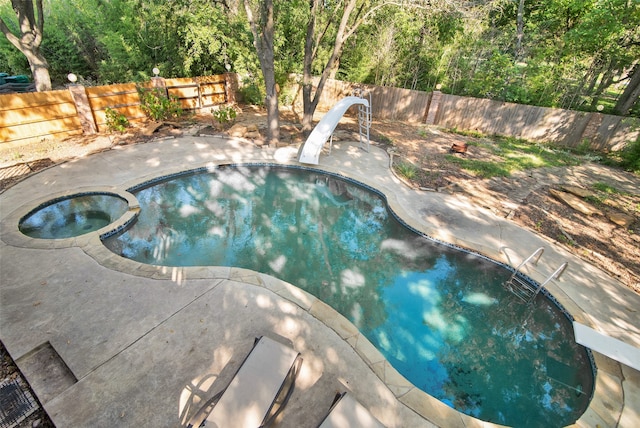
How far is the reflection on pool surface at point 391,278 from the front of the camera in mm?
4062

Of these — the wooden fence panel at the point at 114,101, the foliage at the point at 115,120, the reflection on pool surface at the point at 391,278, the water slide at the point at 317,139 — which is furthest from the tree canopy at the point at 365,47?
the reflection on pool surface at the point at 391,278

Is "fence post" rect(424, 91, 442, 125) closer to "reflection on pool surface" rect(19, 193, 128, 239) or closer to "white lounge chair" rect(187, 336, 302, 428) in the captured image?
"reflection on pool surface" rect(19, 193, 128, 239)

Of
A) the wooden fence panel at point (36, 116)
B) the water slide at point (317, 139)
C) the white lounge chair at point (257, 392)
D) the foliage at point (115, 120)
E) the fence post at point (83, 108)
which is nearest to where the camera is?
the white lounge chair at point (257, 392)

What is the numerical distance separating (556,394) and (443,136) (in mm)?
11527

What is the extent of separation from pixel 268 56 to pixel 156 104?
A: 17.4 ft

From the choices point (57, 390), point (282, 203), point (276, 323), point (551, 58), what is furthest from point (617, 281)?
point (551, 58)

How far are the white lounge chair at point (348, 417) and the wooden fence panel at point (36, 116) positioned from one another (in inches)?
471

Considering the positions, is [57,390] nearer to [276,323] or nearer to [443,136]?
[276,323]

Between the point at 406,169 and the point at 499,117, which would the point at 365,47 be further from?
the point at 406,169

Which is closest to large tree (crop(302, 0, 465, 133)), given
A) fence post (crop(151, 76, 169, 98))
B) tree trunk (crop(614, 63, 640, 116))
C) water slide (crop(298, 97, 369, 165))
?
water slide (crop(298, 97, 369, 165))

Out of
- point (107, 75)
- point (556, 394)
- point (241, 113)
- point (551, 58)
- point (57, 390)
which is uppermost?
point (551, 58)

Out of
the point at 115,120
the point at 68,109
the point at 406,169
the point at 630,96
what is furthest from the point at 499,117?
the point at 68,109

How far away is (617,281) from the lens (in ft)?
18.1

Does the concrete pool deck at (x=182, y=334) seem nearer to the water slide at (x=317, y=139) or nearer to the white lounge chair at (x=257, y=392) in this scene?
the white lounge chair at (x=257, y=392)
